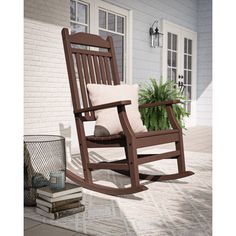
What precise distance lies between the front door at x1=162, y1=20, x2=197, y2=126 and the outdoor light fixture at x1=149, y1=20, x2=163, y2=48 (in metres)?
0.29

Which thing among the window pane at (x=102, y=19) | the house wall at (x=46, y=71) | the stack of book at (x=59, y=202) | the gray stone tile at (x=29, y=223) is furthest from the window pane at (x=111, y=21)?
the gray stone tile at (x=29, y=223)

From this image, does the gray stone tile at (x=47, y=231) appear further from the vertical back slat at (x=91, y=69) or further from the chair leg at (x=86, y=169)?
the vertical back slat at (x=91, y=69)

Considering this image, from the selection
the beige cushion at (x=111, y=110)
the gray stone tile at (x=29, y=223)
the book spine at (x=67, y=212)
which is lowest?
the gray stone tile at (x=29, y=223)

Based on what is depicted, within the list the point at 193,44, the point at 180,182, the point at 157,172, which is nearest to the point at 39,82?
the point at 157,172

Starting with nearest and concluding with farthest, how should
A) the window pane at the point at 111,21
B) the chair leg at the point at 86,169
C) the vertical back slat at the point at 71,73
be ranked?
the chair leg at the point at 86,169
the vertical back slat at the point at 71,73
the window pane at the point at 111,21

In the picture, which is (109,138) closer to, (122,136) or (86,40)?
(122,136)

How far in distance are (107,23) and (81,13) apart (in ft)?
1.71

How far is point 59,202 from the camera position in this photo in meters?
1.84

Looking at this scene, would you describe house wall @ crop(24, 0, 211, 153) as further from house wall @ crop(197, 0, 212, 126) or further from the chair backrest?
house wall @ crop(197, 0, 212, 126)

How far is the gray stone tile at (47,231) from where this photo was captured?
5.24 ft

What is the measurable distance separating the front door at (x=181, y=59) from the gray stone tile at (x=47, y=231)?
488cm

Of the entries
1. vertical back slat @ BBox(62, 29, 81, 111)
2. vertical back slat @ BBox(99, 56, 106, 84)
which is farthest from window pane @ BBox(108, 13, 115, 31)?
vertical back slat @ BBox(62, 29, 81, 111)

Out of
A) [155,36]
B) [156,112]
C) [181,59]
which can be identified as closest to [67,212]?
[156,112]
